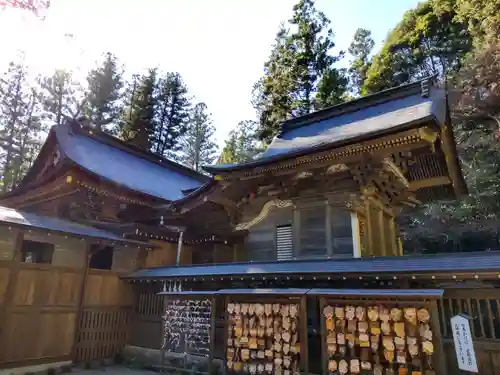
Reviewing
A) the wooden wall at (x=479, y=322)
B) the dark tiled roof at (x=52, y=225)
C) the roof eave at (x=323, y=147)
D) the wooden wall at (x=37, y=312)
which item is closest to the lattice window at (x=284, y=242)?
the roof eave at (x=323, y=147)

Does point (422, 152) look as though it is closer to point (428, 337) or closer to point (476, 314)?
point (476, 314)

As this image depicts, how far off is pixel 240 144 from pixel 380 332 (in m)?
26.8

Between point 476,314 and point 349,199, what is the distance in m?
3.30

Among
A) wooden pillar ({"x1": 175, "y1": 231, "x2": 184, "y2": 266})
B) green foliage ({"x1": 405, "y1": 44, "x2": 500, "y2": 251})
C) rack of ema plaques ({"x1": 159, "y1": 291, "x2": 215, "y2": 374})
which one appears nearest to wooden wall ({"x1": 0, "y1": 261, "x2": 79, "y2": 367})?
rack of ema plaques ({"x1": 159, "y1": 291, "x2": 215, "y2": 374})

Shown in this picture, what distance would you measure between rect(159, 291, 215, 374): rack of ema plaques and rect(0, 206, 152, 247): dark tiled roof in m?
2.54

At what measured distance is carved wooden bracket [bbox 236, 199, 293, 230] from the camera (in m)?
8.70

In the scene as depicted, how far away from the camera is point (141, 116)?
28203 mm

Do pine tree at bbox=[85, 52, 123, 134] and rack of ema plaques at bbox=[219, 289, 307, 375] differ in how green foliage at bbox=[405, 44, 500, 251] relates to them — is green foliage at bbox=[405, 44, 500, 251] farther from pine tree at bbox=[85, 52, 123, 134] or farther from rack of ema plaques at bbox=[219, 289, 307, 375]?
pine tree at bbox=[85, 52, 123, 134]

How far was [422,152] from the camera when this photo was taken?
7176mm

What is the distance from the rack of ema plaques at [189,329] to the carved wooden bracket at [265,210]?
2787 mm

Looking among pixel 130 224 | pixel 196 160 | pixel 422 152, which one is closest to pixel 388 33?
pixel 196 160

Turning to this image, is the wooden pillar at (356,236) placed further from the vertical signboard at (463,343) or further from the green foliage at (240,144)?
the green foliage at (240,144)

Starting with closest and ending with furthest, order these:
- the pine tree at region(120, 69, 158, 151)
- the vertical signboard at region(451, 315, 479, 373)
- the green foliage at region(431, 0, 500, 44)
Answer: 1. the vertical signboard at region(451, 315, 479, 373)
2. the green foliage at region(431, 0, 500, 44)
3. the pine tree at region(120, 69, 158, 151)

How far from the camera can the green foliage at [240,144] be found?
94.1 ft
